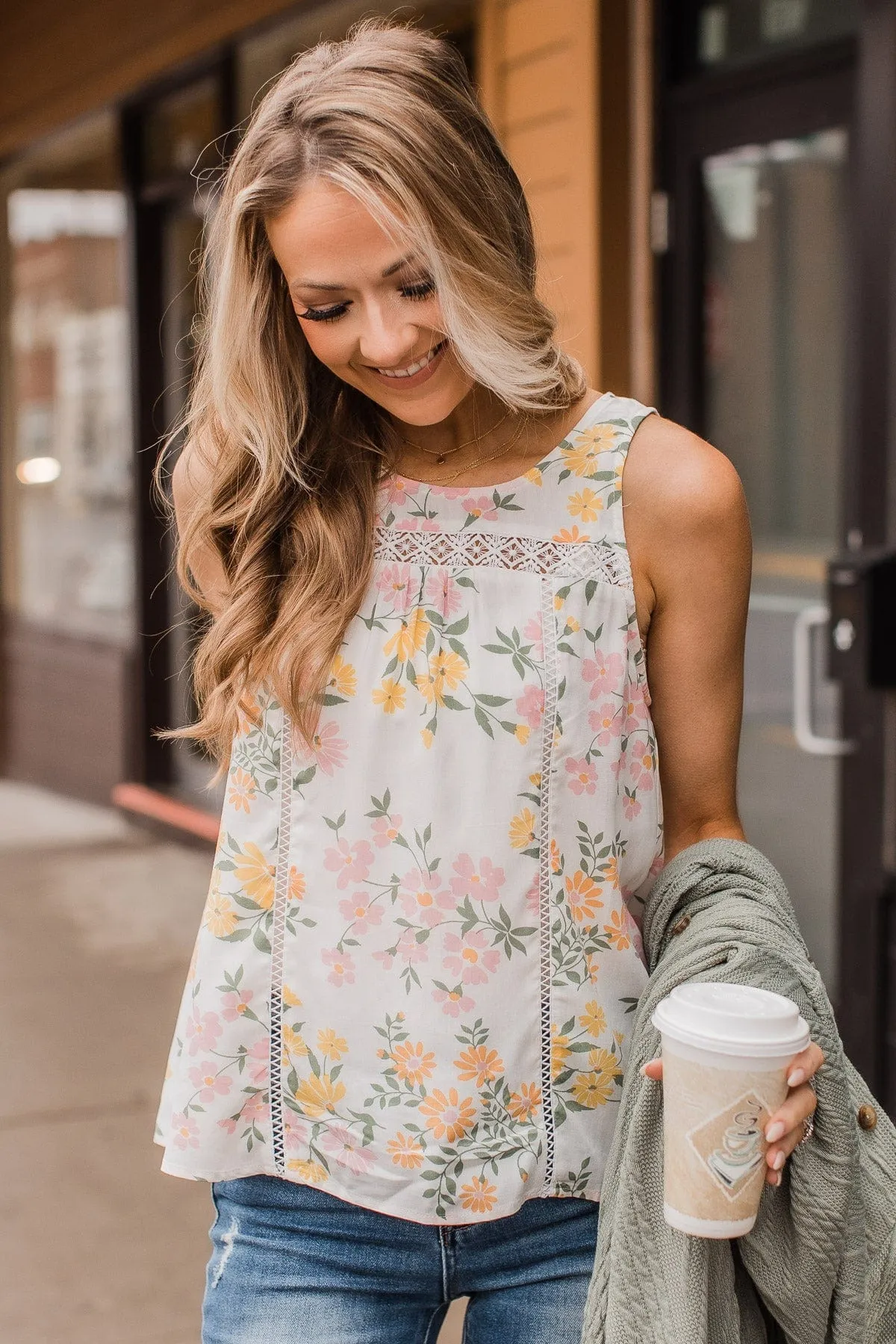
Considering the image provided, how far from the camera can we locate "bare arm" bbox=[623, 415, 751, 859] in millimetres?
1535

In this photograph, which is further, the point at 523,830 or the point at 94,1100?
the point at 94,1100

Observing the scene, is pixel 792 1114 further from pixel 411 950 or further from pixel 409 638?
pixel 409 638

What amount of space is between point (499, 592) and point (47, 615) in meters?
8.52

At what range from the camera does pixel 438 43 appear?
160 centimetres

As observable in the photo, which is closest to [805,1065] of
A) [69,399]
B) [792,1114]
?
[792,1114]

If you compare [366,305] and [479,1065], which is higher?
[366,305]

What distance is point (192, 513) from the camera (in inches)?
68.0

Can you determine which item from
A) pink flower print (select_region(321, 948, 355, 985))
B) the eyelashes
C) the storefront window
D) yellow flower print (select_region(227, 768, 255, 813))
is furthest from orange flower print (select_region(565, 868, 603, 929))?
the storefront window

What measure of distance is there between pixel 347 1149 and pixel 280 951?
0.20 m

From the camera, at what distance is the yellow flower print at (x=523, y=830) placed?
4.96 feet

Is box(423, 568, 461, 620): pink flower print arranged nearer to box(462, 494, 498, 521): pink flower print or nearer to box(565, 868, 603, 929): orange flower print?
box(462, 494, 498, 521): pink flower print

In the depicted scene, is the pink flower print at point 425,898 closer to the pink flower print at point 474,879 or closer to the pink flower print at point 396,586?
the pink flower print at point 474,879

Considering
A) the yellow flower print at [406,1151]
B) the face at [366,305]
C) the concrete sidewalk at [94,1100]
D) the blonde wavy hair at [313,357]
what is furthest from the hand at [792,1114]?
the concrete sidewalk at [94,1100]

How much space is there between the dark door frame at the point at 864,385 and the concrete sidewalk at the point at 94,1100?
1.34m
